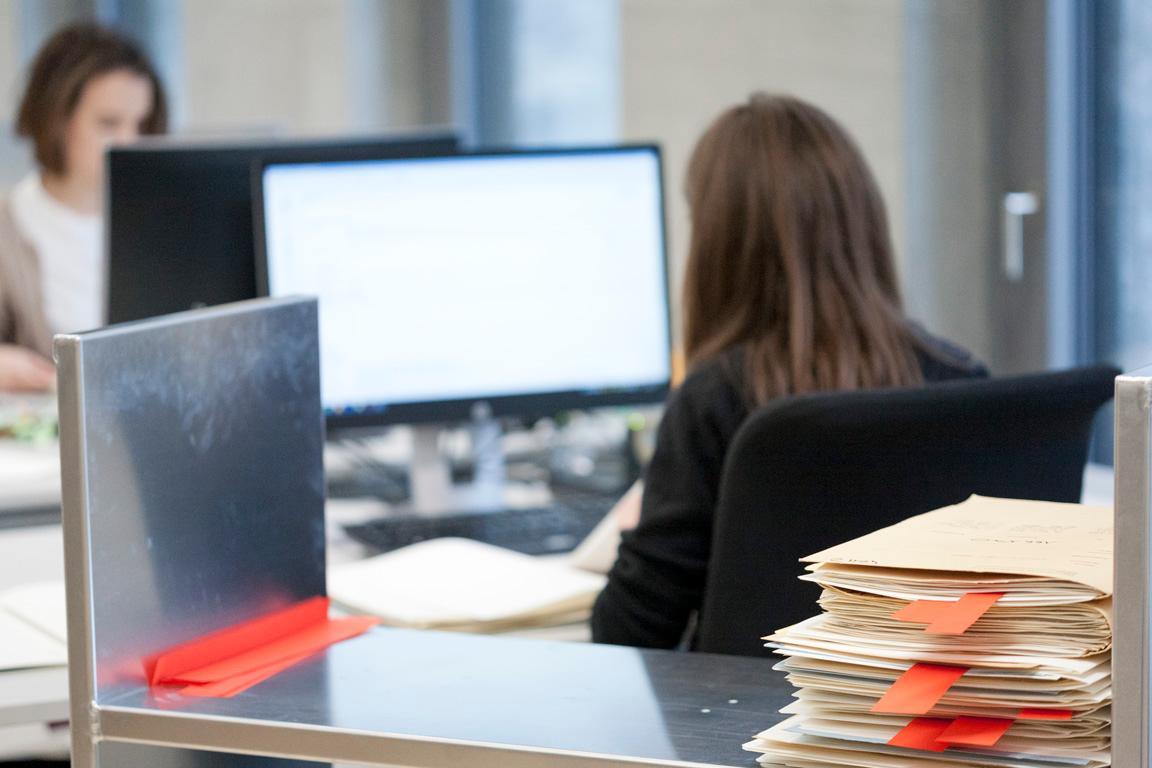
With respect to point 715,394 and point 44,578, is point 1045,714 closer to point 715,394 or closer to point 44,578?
point 715,394

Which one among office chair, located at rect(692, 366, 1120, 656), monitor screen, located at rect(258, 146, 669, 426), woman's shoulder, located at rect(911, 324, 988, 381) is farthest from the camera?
monitor screen, located at rect(258, 146, 669, 426)

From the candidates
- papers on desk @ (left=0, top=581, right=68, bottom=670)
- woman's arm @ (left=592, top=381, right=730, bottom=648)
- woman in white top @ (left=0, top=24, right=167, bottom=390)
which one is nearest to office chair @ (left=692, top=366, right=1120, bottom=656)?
woman's arm @ (left=592, top=381, right=730, bottom=648)

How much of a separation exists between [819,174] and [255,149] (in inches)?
37.0

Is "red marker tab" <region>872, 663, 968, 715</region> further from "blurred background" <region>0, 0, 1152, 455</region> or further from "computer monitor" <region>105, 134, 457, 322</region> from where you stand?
"computer monitor" <region>105, 134, 457, 322</region>

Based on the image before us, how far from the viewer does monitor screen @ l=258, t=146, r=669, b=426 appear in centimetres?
200

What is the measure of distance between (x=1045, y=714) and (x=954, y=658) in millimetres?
53

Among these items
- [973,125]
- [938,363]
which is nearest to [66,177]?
[973,125]

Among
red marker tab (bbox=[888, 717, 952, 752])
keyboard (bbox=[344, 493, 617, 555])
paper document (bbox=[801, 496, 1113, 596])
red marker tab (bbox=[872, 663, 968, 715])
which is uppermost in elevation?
paper document (bbox=[801, 496, 1113, 596])

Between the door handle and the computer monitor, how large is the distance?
100 cm

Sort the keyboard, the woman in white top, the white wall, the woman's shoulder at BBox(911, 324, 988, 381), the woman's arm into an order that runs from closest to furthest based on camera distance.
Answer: the woman's arm, the woman's shoulder at BBox(911, 324, 988, 381), the keyboard, the white wall, the woman in white top

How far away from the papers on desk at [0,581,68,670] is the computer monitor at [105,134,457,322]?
2.25 feet

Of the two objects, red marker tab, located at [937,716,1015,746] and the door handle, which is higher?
the door handle

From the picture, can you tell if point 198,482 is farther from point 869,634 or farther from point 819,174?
point 819,174

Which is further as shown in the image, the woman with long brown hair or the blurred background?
the blurred background
